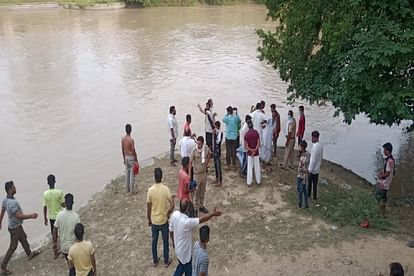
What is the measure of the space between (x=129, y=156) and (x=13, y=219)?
3133 millimetres

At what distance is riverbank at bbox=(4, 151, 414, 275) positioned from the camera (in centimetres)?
852

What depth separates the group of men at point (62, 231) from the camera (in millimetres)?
6871

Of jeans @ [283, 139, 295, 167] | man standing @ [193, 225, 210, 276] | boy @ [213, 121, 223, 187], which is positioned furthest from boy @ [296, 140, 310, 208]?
man standing @ [193, 225, 210, 276]

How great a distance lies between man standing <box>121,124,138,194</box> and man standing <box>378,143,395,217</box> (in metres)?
5.33

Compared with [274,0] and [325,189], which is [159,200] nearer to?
[325,189]

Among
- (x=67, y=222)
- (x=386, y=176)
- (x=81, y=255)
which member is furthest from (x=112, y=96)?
(x=81, y=255)

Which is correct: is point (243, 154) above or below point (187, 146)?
below

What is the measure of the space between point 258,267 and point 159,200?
6.81ft

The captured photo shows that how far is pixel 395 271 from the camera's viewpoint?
5.76 metres

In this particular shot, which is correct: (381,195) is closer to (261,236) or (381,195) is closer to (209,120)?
(261,236)

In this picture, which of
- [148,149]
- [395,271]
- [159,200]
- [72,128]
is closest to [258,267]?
[159,200]

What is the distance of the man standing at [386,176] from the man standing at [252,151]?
8.91 ft

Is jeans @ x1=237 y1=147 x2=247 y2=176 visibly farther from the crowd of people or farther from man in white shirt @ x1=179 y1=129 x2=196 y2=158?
man in white shirt @ x1=179 y1=129 x2=196 y2=158

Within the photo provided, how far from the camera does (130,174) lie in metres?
11.5
